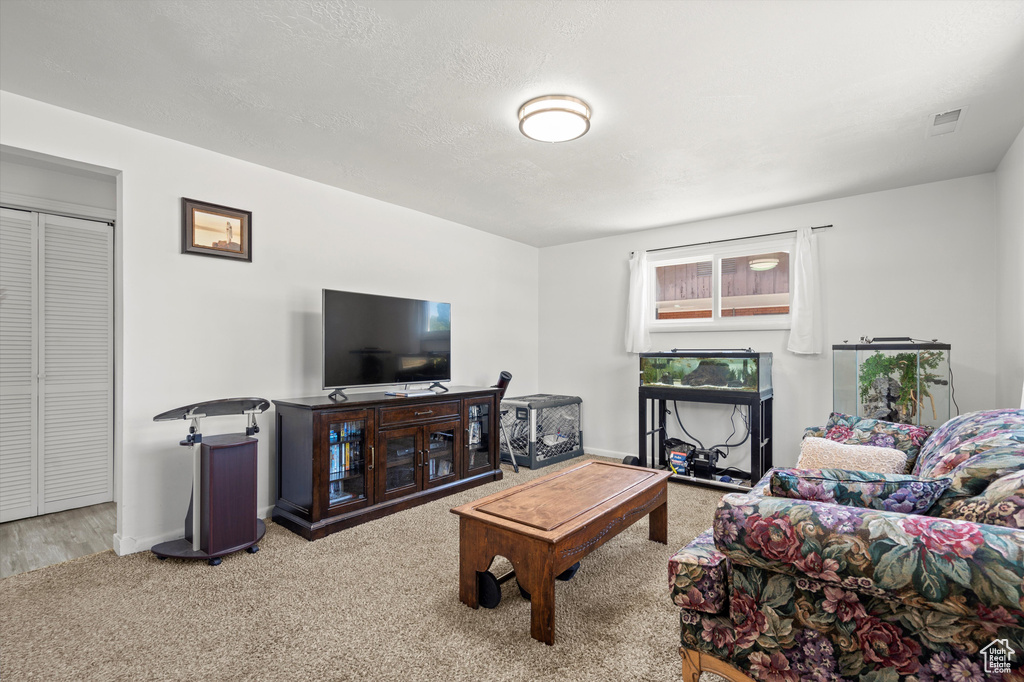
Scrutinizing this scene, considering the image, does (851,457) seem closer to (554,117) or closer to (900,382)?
(900,382)

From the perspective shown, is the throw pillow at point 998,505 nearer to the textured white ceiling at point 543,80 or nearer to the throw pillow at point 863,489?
the throw pillow at point 863,489

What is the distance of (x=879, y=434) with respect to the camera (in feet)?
8.75

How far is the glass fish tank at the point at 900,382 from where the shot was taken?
314cm

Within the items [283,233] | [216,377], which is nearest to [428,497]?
[216,377]

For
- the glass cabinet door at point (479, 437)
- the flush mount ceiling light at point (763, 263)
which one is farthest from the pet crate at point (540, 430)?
the flush mount ceiling light at point (763, 263)

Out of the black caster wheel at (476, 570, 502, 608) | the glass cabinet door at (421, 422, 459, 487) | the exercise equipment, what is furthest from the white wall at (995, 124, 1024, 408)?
the exercise equipment

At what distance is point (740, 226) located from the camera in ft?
14.3

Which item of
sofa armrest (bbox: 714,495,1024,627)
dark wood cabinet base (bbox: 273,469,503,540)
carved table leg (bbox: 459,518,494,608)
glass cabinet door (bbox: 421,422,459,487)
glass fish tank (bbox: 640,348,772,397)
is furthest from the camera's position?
glass fish tank (bbox: 640,348,772,397)

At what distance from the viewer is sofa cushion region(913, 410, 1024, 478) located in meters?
1.63

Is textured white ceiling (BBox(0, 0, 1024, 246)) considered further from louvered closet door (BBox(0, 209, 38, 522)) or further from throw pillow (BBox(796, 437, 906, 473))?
throw pillow (BBox(796, 437, 906, 473))

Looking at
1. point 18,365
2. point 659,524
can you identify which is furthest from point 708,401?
point 18,365

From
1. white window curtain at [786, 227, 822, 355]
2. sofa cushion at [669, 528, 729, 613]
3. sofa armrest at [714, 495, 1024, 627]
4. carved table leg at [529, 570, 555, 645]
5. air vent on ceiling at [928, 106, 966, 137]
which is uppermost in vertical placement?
air vent on ceiling at [928, 106, 966, 137]

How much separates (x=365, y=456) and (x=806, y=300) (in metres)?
3.71

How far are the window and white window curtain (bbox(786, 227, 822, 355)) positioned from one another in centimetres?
14
